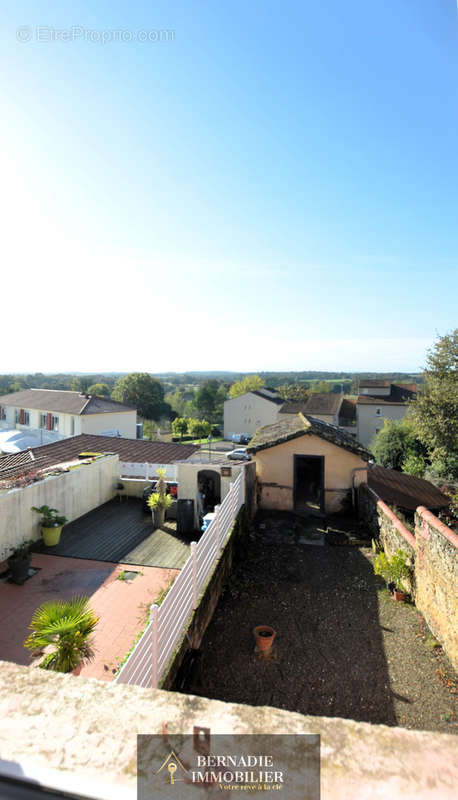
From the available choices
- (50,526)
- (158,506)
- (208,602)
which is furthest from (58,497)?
(208,602)

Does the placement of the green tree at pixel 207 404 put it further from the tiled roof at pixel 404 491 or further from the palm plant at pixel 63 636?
the palm plant at pixel 63 636

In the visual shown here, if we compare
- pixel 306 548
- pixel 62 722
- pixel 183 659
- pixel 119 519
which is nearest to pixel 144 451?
pixel 119 519

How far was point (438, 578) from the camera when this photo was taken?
6.11 m

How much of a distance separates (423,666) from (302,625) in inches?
69.5

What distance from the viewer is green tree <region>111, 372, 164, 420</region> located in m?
69.7

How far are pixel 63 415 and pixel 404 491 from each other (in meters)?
26.3

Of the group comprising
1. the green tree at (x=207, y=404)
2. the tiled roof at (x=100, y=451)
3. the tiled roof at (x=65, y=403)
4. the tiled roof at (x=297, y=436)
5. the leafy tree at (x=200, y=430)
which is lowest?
the leafy tree at (x=200, y=430)

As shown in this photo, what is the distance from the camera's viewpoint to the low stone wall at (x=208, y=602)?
4.52 m

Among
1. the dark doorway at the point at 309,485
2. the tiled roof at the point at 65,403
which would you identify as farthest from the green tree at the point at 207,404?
the dark doorway at the point at 309,485

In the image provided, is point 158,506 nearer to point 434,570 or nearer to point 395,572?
point 395,572

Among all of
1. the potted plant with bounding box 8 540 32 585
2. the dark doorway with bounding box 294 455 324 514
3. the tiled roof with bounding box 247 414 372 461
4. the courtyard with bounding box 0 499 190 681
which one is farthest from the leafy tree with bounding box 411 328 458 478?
the potted plant with bounding box 8 540 32 585

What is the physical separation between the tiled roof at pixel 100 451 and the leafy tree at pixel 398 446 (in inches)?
677

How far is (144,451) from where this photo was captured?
16.2 metres

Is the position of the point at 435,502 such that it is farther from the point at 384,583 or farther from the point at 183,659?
the point at 183,659
